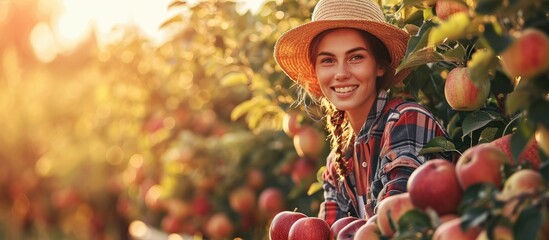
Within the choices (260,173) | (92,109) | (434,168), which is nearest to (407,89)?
(434,168)

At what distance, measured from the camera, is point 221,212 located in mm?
5059

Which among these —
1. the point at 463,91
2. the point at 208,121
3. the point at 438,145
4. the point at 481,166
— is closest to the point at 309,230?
the point at 438,145

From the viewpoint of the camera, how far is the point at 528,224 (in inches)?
53.1

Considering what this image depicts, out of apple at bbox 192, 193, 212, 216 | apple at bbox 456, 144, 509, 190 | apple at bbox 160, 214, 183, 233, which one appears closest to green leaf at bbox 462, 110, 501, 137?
apple at bbox 456, 144, 509, 190

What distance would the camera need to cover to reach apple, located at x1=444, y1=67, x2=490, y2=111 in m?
2.12

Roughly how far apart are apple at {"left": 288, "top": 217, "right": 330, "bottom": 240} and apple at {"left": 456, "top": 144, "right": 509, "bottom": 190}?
648 millimetres

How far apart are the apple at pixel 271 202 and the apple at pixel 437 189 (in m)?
2.67

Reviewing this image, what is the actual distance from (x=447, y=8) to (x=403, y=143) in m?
0.41

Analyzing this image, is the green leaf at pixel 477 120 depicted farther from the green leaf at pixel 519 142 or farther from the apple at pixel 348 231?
the green leaf at pixel 519 142

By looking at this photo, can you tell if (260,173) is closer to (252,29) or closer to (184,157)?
(184,157)

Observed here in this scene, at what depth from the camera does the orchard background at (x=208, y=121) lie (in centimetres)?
155

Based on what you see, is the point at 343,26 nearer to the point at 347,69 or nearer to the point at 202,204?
the point at 347,69

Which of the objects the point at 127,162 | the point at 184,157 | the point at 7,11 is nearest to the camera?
the point at 184,157

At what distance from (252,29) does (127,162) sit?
3196mm
